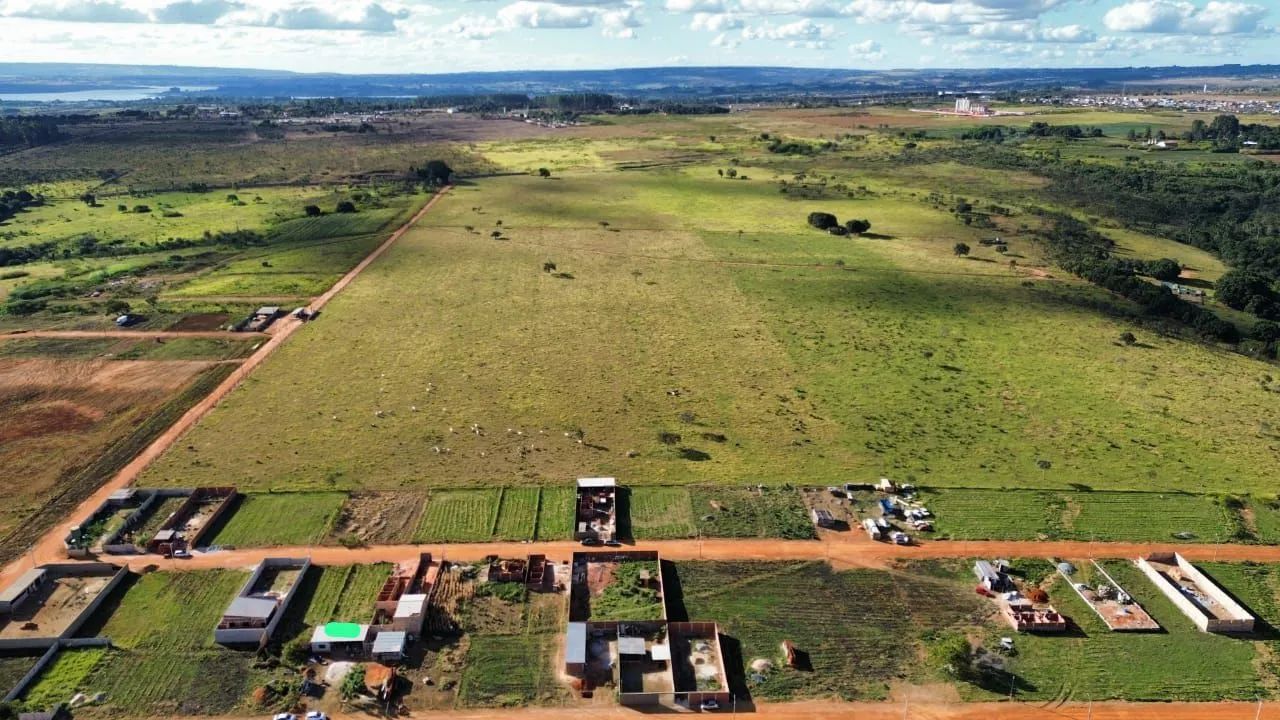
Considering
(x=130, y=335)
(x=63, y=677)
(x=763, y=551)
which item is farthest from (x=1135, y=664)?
(x=130, y=335)

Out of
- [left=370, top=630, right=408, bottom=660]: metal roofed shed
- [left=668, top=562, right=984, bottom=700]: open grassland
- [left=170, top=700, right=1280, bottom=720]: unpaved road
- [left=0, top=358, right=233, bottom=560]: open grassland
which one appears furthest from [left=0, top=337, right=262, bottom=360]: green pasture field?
[left=668, top=562, right=984, bottom=700]: open grassland

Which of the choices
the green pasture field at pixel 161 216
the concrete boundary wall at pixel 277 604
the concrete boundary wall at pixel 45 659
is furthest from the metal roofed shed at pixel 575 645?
the green pasture field at pixel 161 216

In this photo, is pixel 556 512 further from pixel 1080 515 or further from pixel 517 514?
pixel 1080 515

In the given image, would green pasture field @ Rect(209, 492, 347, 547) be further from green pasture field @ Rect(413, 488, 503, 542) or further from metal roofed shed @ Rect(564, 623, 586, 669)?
metal roofed shed @ Rect(564, 623, 586, 669)

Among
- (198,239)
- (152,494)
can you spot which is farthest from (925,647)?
(198,239)

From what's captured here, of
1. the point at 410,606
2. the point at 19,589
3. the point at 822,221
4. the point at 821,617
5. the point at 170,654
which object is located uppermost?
the point at 822,221
